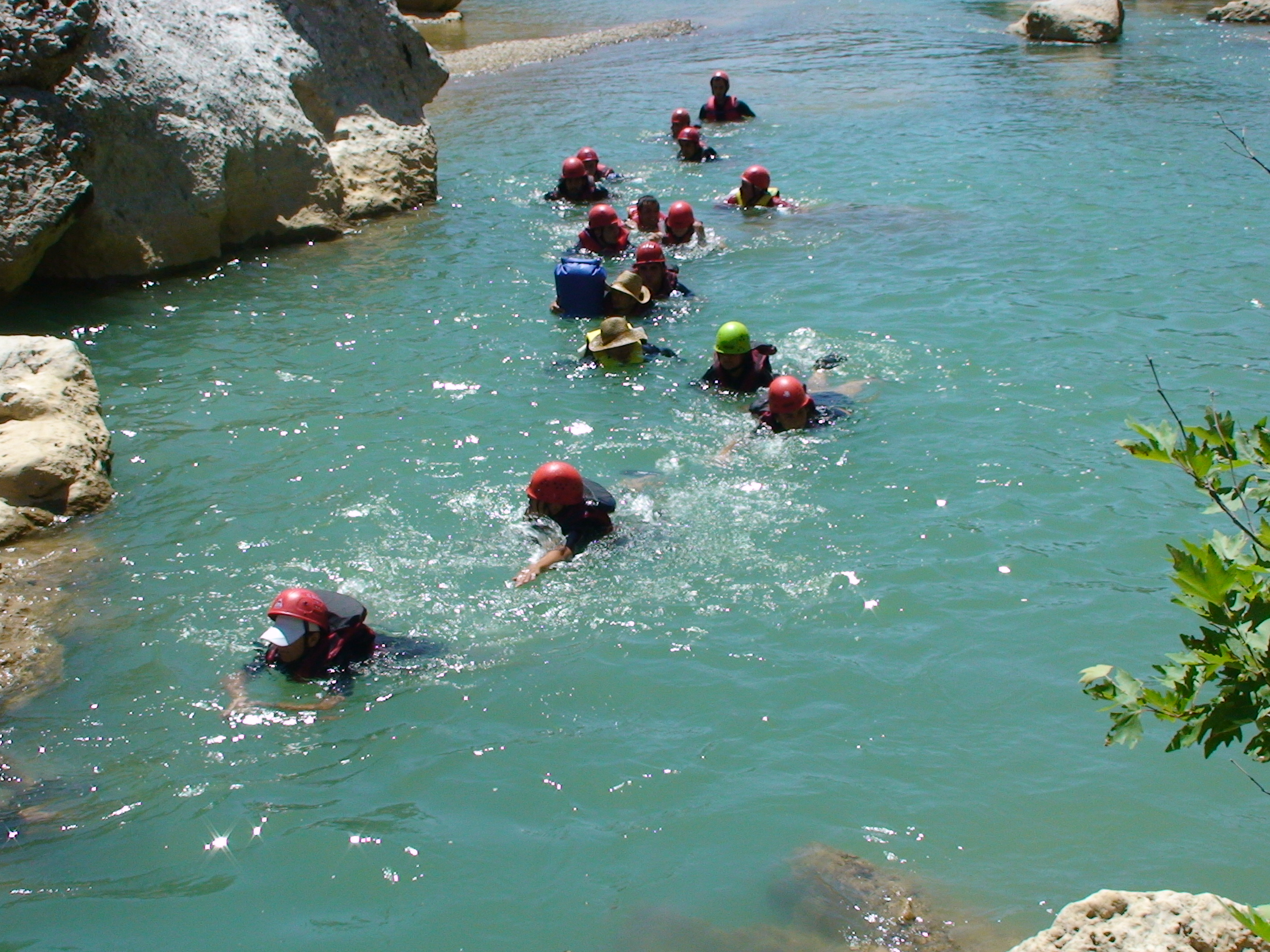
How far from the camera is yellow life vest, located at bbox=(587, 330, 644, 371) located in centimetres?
1119

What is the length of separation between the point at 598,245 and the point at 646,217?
3.67ft

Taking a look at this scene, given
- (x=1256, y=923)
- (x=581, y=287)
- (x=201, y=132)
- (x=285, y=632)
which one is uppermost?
(x=201, y=132)

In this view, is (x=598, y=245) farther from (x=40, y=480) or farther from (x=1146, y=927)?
(x=1146, y=927)

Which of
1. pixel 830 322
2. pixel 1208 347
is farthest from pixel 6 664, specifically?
pixel 1208 347

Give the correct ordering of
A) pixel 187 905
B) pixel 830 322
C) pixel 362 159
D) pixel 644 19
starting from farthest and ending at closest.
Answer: pixel 644 19
pixel 362 159
pixel 830 322
pixel 187 905

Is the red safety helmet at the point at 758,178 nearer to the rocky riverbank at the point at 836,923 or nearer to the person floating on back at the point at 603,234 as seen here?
the person floating on back at the point at 603,234

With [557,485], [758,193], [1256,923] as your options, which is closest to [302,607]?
[557,485]

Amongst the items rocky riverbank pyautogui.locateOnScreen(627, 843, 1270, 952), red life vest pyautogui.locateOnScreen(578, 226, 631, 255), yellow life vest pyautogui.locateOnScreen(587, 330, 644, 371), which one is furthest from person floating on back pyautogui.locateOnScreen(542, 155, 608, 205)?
rocky riverbank pyautogui.locateOnScreen(627, 843, 1270, 952)

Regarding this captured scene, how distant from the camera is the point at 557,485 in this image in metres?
8.12

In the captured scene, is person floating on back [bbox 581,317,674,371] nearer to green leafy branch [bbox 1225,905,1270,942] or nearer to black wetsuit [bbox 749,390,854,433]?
black wetsuit [bbox 749,390,854,433]

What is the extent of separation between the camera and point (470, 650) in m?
7.26

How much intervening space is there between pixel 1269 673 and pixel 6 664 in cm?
680

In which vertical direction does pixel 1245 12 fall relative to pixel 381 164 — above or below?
above

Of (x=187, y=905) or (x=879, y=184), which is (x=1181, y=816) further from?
(x=879, y=184)
